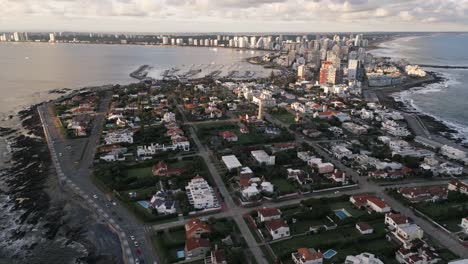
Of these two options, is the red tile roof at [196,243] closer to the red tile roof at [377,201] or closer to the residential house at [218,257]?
the residential house at [218,257]

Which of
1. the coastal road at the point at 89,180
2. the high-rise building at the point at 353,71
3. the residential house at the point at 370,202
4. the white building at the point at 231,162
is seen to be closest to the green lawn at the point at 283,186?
the white building at the point at 231,162

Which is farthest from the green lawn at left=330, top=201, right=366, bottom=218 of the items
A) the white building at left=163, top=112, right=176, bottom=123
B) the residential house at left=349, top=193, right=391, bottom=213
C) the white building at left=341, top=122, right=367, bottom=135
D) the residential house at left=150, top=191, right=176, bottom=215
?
the white building at left=163, top=112, right=176, bottom=123

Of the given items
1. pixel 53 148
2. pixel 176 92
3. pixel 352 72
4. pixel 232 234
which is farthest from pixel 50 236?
pixel 352 72

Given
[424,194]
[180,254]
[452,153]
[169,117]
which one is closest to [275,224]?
[180,254]

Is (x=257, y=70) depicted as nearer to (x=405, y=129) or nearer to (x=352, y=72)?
(x=352, y=72)

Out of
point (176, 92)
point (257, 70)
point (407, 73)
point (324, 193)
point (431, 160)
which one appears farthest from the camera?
point (257, 70)

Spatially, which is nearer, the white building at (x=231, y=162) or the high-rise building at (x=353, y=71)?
the white building at (x=231, y=162)
